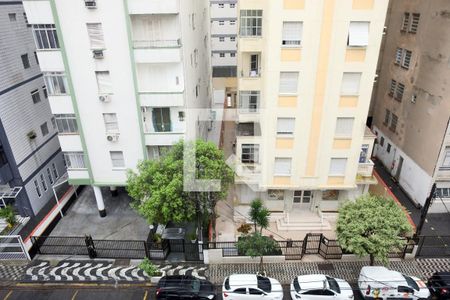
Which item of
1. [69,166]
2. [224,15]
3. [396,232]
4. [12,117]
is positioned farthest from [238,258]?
[224,15]

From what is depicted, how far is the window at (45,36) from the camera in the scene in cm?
2127

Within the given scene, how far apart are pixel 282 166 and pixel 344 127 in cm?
531

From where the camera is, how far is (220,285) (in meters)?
21.3

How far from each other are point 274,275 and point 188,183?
27.4 feet

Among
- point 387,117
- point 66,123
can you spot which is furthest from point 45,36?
point 387,117

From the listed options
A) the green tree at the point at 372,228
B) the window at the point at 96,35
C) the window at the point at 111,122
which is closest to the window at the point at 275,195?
the green tree at the point at 372,228

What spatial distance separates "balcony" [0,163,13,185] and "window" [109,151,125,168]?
8019mm

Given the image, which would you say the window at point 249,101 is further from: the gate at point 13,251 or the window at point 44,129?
the gate at point 13,251

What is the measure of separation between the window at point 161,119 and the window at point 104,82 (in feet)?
11.2

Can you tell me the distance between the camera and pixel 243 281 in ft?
66.2

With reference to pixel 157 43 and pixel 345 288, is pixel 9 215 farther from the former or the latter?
pixel 345 288

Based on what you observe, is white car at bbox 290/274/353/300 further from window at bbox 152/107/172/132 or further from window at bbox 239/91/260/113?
window at bbox 152/107/172/132

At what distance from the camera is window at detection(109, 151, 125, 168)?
81.4 feet

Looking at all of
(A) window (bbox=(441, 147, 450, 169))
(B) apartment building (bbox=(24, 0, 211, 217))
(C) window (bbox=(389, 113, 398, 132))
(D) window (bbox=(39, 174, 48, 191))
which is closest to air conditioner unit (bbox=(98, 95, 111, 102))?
(B) apartment building (bbox=(24, 0, 211, 217))
